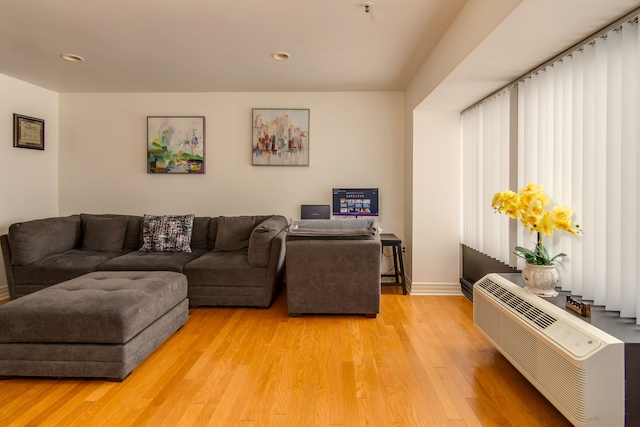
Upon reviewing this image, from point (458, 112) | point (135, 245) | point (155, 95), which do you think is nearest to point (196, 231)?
point (135, 245)

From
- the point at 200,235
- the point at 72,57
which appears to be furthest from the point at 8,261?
the point at 72,57

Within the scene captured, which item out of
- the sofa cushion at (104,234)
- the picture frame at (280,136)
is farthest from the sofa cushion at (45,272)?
the picture frame at (280,136)

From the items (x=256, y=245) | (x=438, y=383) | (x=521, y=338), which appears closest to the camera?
(x=521, y=338)

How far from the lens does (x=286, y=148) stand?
181 inches

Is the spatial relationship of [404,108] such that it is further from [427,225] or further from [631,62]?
[631,62]

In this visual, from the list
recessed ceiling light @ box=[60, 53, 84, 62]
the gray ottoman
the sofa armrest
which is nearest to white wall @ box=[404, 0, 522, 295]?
the gray ottoman

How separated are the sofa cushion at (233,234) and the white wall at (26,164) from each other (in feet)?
7.62

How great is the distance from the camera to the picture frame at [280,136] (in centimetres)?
457

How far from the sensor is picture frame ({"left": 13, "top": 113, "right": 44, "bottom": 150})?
404 cm

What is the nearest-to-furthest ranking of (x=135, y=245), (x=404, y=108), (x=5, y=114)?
(x=5, y=114)
(x=135, y=245)
(x=404, y=108)

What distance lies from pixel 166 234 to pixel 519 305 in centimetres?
361

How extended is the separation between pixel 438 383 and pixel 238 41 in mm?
3035

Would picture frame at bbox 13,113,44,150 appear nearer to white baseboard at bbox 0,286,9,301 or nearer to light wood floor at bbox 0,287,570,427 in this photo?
white baseboard at bbox 0,286,9,301

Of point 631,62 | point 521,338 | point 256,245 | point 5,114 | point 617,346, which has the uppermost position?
point 5,114
